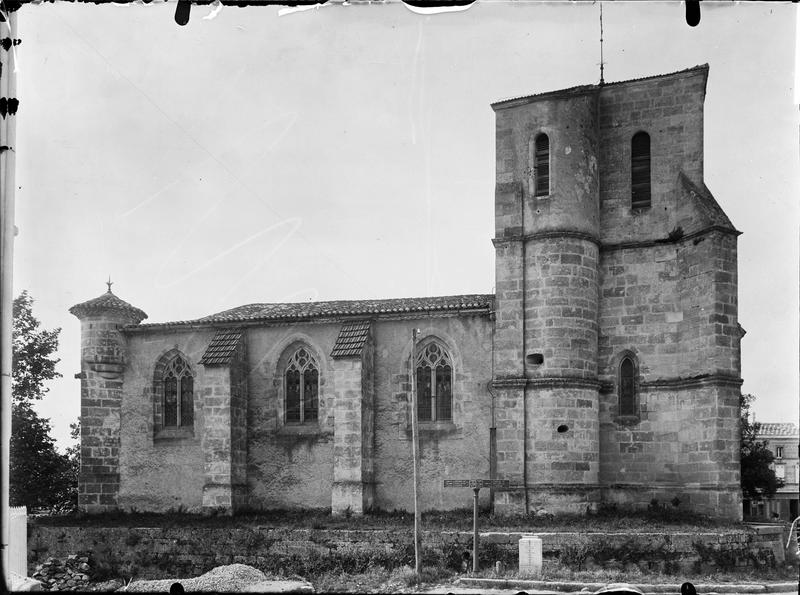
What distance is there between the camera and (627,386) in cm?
2673

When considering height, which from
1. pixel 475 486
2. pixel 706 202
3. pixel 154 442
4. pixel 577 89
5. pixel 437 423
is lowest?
pixel 475 486

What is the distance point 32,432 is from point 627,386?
18963 millimetres

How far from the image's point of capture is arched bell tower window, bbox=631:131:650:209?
27.2 meters

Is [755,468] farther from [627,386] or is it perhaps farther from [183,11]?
[183,11]

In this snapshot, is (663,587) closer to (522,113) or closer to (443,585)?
(443,585)

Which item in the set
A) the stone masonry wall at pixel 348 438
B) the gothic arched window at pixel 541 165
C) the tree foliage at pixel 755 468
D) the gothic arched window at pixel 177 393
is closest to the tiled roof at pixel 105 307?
the gothic arched window at pixel 177 393

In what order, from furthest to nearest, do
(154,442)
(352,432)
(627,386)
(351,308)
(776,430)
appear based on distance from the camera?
1. (776,430)
2. (154,442)
3. (351,308)
4. (352,432)
5. (627,386)

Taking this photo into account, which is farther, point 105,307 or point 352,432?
point 105,307

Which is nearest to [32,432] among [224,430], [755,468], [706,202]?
[224,430]

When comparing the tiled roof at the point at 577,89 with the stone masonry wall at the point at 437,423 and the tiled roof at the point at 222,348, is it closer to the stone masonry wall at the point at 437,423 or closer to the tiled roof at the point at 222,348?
the stone masonry wall at the point at 437,423

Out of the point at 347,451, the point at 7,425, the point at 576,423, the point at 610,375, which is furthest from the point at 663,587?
the point at 7,425

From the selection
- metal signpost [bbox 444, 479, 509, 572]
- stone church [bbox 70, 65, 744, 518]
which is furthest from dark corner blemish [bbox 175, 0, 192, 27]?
stone church [bbox 70, 65, 744, 518]

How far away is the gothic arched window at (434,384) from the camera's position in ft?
90.6

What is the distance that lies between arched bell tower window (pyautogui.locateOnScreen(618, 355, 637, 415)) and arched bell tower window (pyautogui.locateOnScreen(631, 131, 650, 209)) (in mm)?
4769
